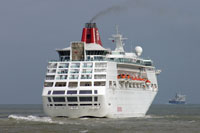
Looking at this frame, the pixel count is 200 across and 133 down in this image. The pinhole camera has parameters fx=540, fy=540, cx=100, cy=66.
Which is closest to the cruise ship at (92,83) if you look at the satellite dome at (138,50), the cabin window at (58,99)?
the cabin window at (58,99)

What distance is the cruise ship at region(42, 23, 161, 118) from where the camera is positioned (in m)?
64.8

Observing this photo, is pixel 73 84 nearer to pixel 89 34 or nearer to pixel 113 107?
Result: pixel 113 107

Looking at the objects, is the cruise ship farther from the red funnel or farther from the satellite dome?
the satellite dome

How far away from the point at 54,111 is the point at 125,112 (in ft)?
34.1

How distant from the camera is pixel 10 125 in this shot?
6047cm

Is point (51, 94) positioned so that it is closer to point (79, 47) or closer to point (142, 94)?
point (79, 47)

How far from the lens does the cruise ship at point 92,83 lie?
64.8 metres

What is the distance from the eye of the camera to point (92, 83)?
65.8 meters

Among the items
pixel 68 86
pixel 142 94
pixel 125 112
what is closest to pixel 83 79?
pixel 68 86

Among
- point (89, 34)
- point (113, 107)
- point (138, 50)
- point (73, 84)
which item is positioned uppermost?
point (89, 34)

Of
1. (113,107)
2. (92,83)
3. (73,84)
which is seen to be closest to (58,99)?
(73,84)

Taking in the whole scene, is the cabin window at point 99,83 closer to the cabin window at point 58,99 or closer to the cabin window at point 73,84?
the cabin window at point 73,84

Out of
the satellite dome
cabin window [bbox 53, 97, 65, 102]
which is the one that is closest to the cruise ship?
cabin window [bbox 53, 97, 65, 102]

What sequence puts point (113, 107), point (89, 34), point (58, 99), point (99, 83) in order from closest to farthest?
point (58, 99)
point (99, 83)
point (113, 107)
point (89, 34)
